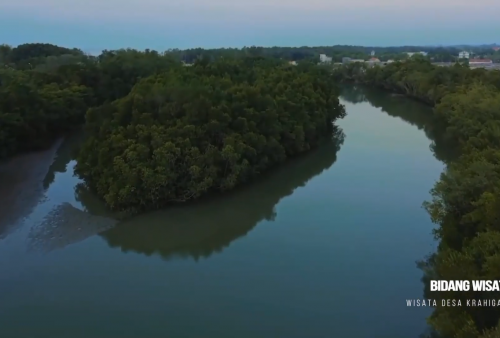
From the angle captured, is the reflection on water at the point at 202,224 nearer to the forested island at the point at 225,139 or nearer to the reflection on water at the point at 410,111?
the forested island at the point at 225,139

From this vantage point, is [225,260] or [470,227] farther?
[225,260]

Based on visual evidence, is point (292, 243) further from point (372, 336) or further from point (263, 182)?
point (263, 182)

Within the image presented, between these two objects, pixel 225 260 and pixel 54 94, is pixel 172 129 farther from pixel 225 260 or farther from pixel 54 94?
pixel 54 94

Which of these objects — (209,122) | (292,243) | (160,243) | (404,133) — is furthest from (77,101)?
(404,133)

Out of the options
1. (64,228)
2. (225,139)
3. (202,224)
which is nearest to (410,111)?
(225,139)

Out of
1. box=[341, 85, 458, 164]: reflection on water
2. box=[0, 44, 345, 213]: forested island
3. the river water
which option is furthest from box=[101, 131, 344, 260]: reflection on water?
box=[341, 85, 458, 164]: reflection on water

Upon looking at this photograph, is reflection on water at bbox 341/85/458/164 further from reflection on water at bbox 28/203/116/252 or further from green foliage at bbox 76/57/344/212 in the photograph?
reflection on water at bbox 28/203/116/252

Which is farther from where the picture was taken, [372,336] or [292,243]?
[292,243]
